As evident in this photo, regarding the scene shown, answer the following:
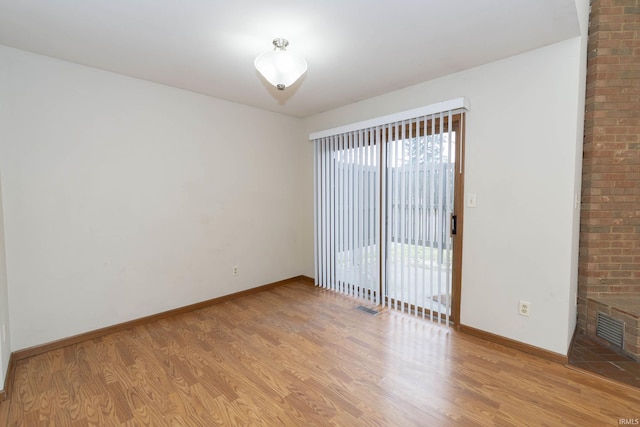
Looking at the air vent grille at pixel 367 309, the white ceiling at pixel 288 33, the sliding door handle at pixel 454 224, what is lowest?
the air vent grille at pixel 367 309

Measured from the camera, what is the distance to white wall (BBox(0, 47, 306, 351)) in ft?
7.69

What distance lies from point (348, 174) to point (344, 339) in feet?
6.37

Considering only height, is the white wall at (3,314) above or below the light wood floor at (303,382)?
above

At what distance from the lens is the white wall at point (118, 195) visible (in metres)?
2.34

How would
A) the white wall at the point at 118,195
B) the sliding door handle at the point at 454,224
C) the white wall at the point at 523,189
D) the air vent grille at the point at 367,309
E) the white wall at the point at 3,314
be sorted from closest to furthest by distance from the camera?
the white wall at the point at 3,314 < the white wall at the point at 523,189 < the white wall at the point at 118,195 < the sliding door handle at the point at 454,224 < the air vent grille at the point at 367,309

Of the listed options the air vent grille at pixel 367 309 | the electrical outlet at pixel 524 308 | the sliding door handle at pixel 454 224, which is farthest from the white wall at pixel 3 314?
the electrical outlet at pixel 524 308

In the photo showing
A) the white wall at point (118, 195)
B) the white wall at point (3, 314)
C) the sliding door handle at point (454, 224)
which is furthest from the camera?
the sliding door handle at point (454, 224)

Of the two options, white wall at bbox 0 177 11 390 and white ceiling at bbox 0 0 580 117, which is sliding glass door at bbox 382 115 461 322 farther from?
white wall at bbox 0 177 11 390

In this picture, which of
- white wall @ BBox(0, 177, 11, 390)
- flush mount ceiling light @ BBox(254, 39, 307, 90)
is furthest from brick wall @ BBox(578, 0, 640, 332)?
white wall @ BBox(0, 177, 11, 390)

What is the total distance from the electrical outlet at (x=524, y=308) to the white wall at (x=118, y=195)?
2.90 metres

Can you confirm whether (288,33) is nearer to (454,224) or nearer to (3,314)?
(454,224)

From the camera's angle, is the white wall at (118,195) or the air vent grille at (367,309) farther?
the air vent grille at (367,309)

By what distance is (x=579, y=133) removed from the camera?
2260mm

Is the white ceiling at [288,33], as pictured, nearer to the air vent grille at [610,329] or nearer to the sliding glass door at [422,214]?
the sliding glass door at [422,214]
